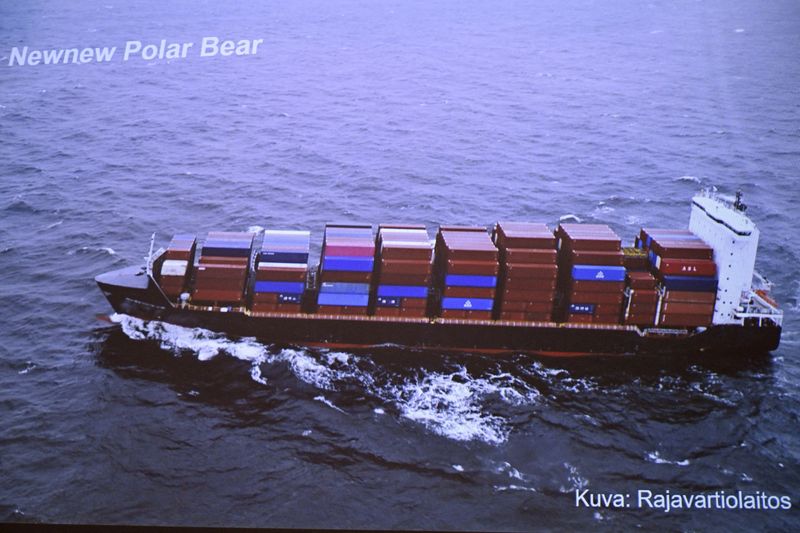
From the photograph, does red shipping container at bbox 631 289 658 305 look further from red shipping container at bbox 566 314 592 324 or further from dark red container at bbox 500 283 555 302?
dark red container at bbox 500 283 555 302

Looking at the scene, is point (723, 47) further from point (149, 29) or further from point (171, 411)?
point (171, 411)

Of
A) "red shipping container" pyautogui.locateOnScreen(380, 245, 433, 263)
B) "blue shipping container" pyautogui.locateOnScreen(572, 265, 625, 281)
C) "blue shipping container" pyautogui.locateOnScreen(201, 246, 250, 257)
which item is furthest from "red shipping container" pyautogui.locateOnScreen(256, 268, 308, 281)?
"blue shipping container" pyautogui.locateOnScreen(572, 265, 625, 281)

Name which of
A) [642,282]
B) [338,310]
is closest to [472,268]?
[338,310]

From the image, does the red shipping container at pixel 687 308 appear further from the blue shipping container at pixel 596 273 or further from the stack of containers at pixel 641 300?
the blue shipping container at pixel 596 273

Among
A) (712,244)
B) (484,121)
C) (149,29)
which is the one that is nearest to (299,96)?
(149,29)

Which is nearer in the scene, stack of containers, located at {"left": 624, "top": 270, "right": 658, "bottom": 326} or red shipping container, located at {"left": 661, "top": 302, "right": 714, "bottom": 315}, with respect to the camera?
stack of containers, located at {"left": 624, "top": 270, "right": 658, "bottom": 326}

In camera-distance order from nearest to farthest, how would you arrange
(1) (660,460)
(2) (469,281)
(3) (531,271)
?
(1) (660,460) < (3) (531,271) < (2) (469,281)

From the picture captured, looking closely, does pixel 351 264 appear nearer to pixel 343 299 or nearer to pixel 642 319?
pixel 343 299
